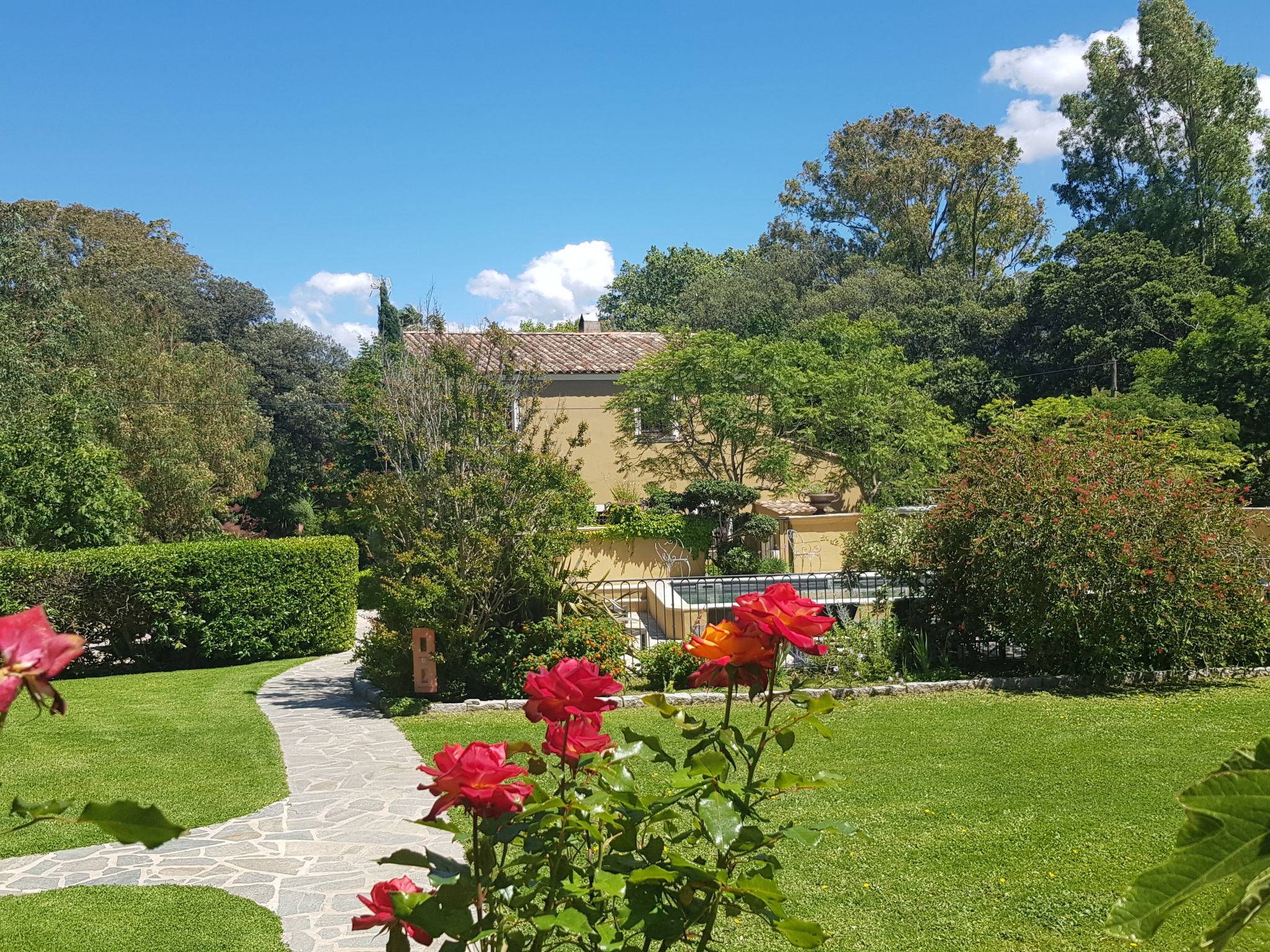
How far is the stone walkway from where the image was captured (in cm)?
575

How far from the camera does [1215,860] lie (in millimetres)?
797

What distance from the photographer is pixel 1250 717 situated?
945 centimetres

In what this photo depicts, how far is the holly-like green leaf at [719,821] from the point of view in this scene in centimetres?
196

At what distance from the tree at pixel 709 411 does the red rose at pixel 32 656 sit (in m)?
21.8

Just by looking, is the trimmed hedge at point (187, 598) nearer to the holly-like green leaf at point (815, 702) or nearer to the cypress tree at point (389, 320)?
the holly-like green leaf at point (815, 702)

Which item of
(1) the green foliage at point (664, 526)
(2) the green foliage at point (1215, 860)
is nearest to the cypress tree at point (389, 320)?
(1) the green foliage at point (664, 526)

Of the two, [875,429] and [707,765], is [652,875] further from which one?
[875,429]

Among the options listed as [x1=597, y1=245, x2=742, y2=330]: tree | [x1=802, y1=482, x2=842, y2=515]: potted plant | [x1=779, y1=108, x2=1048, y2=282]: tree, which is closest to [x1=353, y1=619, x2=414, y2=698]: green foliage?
[x1=802, y1=482, x2=842, y2=515]: potted plant

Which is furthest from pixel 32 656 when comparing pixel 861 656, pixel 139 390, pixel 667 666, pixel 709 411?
pixel 139 390

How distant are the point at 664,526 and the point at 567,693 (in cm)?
1723

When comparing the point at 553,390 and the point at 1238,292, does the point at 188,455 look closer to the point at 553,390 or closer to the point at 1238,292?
the point at 553,390

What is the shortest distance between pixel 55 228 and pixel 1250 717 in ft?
161

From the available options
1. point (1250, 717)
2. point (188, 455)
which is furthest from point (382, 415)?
point (188, 455)

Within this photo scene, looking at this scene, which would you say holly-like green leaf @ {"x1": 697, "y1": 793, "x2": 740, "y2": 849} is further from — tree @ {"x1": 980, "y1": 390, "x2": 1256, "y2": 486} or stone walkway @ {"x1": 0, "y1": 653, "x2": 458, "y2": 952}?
tree @ {"x1": 980, "y1": 390, "x2": 1256, "y2": 486}
